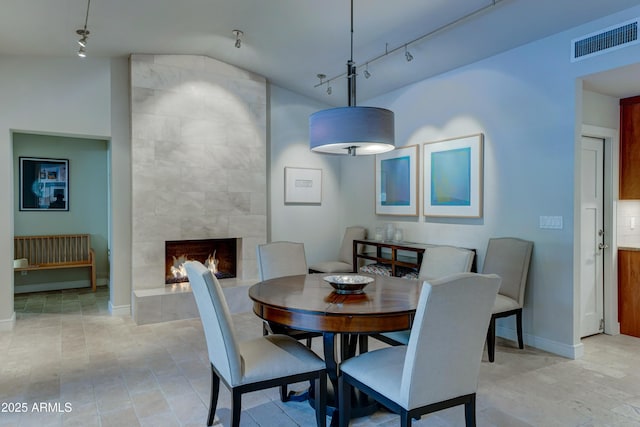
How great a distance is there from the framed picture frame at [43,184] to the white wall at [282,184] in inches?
123

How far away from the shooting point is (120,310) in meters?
4.82

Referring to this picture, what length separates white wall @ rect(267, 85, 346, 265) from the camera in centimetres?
575

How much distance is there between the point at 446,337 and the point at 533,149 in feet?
8.47

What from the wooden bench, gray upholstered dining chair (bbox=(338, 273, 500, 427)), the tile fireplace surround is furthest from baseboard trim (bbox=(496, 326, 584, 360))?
the wooden bench

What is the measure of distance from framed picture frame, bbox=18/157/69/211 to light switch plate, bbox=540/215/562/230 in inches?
Answer: 247

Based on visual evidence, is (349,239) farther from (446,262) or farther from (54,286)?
(54,286)

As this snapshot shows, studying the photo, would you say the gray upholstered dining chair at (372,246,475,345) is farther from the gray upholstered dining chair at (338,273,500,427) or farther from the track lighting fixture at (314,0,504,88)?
the track lighting fixture at (314,0,504,88)

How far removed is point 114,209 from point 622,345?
17.8 feet

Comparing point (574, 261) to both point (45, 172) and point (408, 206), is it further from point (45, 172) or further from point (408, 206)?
point (45, 172)

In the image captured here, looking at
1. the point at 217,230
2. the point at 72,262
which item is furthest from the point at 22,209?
the point at 217,230

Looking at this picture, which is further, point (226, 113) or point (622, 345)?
point (226, 113)

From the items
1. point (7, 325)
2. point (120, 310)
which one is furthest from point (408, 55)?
point (7, 325)

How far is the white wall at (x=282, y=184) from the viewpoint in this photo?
5750 millimetres

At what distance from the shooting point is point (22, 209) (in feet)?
19.0
